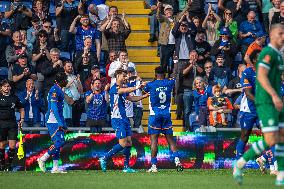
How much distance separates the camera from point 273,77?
15719 mm

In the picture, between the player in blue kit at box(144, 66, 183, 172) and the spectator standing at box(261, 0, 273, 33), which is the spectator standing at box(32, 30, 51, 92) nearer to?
the player in blue kit at box(144, 66, 183, 172)

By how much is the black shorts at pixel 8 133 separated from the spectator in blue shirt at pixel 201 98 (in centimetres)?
491

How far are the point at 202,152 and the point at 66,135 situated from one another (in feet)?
11.0


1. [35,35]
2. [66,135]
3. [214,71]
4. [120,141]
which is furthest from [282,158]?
[35,35]

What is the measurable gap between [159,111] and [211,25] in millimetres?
6449

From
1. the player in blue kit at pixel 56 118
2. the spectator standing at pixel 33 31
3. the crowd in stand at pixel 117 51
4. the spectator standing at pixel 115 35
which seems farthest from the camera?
the spectator standing at pixel 33 31

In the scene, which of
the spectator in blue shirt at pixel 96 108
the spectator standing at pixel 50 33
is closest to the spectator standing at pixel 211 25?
the spectator standing at pixel 50 33

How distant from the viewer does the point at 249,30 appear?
2822 centimetres

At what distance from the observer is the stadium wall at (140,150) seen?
78.2 feet

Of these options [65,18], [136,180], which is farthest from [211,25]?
[136,180]

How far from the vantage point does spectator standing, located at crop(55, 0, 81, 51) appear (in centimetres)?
2778

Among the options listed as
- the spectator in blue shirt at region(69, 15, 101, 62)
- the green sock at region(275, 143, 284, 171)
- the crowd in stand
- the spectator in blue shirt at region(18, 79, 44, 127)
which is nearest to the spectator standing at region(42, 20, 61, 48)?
the crowd in stand

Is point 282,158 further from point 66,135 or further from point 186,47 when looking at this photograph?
point 186,47

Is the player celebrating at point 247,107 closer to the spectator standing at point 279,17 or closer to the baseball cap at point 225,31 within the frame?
the baseball cap at point 225,31
